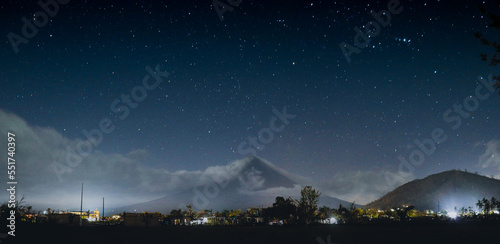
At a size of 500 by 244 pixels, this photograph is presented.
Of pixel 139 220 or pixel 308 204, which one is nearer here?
pixel 139 220

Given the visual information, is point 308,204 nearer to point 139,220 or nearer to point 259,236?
point 139,220

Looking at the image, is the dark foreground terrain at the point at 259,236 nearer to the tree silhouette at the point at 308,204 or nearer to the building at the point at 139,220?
the building at the point at 139,220

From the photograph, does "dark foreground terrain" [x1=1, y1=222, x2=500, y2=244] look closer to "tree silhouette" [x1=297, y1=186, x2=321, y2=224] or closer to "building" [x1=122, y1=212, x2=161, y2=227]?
"building" [x1=122, y1=212, x2=161, y2=227]

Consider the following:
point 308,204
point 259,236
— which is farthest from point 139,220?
point 308,204

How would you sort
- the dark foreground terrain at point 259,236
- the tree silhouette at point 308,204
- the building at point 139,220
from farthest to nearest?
the tree silhouette at point 308,204, the building at point 139,220, the dark foreground terrain at point 259,236

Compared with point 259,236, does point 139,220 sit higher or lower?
higher

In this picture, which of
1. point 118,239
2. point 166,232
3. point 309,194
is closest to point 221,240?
point 166,232

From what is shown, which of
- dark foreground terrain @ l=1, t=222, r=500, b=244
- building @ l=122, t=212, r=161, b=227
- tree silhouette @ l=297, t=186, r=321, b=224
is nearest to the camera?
dark foreground terrain @ l=1, t=222, r=500, b=244

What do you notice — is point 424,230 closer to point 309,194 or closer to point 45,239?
point 45,239

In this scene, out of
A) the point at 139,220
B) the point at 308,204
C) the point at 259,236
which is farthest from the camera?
the point at 308,204

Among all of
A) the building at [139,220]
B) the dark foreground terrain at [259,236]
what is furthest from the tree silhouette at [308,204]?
the dark foreground terrain at [259,236]

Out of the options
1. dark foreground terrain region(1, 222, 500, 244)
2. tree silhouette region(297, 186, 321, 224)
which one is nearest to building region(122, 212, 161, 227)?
dark foreground terrain region(1, 222, 500, 244)

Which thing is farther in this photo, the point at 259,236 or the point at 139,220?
the point at 139,220

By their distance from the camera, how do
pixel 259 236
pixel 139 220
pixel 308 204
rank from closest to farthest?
pixel 259 236 < pixel 139 220 < pixel 308 204
